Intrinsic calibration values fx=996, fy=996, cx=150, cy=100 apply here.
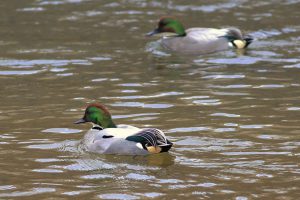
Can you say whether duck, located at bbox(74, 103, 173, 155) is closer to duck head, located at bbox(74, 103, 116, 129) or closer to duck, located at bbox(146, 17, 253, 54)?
duck head, located at bbox(74, 103, 116, 129)

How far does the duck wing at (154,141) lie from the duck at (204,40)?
23.9ft

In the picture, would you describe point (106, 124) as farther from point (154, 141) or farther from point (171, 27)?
point (171, 27)

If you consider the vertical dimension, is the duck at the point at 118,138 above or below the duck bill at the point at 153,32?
below

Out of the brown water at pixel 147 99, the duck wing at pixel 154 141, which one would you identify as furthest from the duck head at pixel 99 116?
the duck wing at pixel 154 141

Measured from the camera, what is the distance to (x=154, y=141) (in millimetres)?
10578

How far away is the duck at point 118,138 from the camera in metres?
10.6

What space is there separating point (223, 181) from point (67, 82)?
5.84m

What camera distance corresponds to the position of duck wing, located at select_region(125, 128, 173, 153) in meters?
10.6

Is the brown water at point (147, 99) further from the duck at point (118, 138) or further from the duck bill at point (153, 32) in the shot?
the duck bill at point (153, 32)

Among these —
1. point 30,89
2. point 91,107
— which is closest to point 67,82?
point 30,89

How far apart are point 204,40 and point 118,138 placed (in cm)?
715

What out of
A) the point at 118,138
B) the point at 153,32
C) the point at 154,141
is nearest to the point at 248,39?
the point at 153,32

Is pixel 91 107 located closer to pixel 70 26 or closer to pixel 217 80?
pixel 217 80

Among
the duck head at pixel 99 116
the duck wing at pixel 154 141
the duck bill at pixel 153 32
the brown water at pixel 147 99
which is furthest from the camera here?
the duck bill at pixel 153 32
